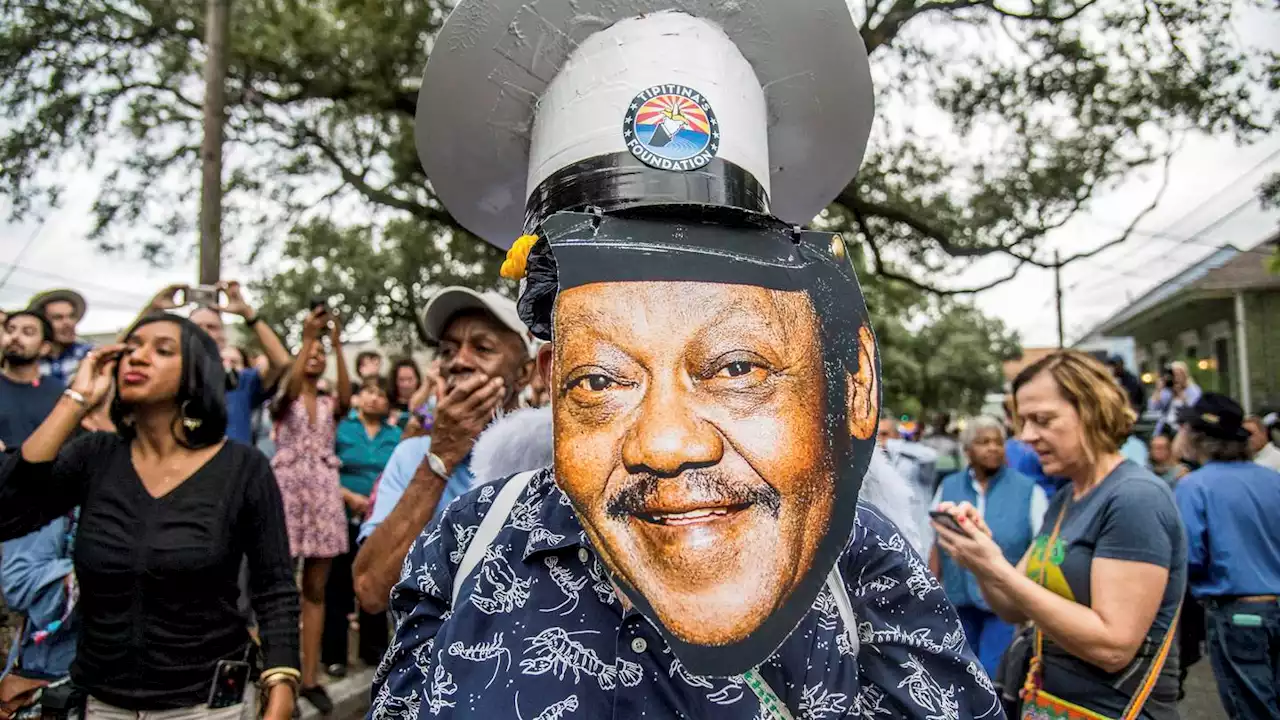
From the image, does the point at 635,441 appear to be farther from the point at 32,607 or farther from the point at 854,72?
the point at 32,607

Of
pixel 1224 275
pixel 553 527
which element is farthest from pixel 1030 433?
pixel 1224 275

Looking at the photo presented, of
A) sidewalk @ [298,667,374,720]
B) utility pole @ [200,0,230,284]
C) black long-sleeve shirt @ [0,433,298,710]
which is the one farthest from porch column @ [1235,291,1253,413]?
black long-sleeve shirt @ [0,433,298,710]

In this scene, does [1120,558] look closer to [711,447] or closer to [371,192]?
[711,447]

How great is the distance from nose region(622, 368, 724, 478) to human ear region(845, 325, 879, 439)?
0.18 meters

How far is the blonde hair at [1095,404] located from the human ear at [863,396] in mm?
1712

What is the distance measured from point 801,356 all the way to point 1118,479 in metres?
1.78

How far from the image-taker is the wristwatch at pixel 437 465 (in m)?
2.11

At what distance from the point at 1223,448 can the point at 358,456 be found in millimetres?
5034

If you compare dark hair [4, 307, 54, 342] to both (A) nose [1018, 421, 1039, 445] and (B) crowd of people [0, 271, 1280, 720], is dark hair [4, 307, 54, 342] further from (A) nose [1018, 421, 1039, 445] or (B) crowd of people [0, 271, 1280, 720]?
(A) nose [1018, 421, 1039, 445]

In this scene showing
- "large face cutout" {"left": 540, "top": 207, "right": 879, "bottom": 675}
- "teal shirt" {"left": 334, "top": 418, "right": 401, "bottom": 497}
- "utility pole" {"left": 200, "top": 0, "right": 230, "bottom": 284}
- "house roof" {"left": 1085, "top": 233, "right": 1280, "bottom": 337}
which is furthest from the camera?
"house roof" {"left": 1085, "top": 233, "right": 1280, "bottom": 337}

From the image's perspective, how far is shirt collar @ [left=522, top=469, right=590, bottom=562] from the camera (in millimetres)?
1236

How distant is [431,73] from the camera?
1.48 metres

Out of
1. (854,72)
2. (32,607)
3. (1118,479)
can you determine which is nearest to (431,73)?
(854,72)

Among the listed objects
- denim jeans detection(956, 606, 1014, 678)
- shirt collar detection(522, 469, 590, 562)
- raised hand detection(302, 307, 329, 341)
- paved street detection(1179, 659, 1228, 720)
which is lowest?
paved street detection(1179, 659, 1228, 720)
